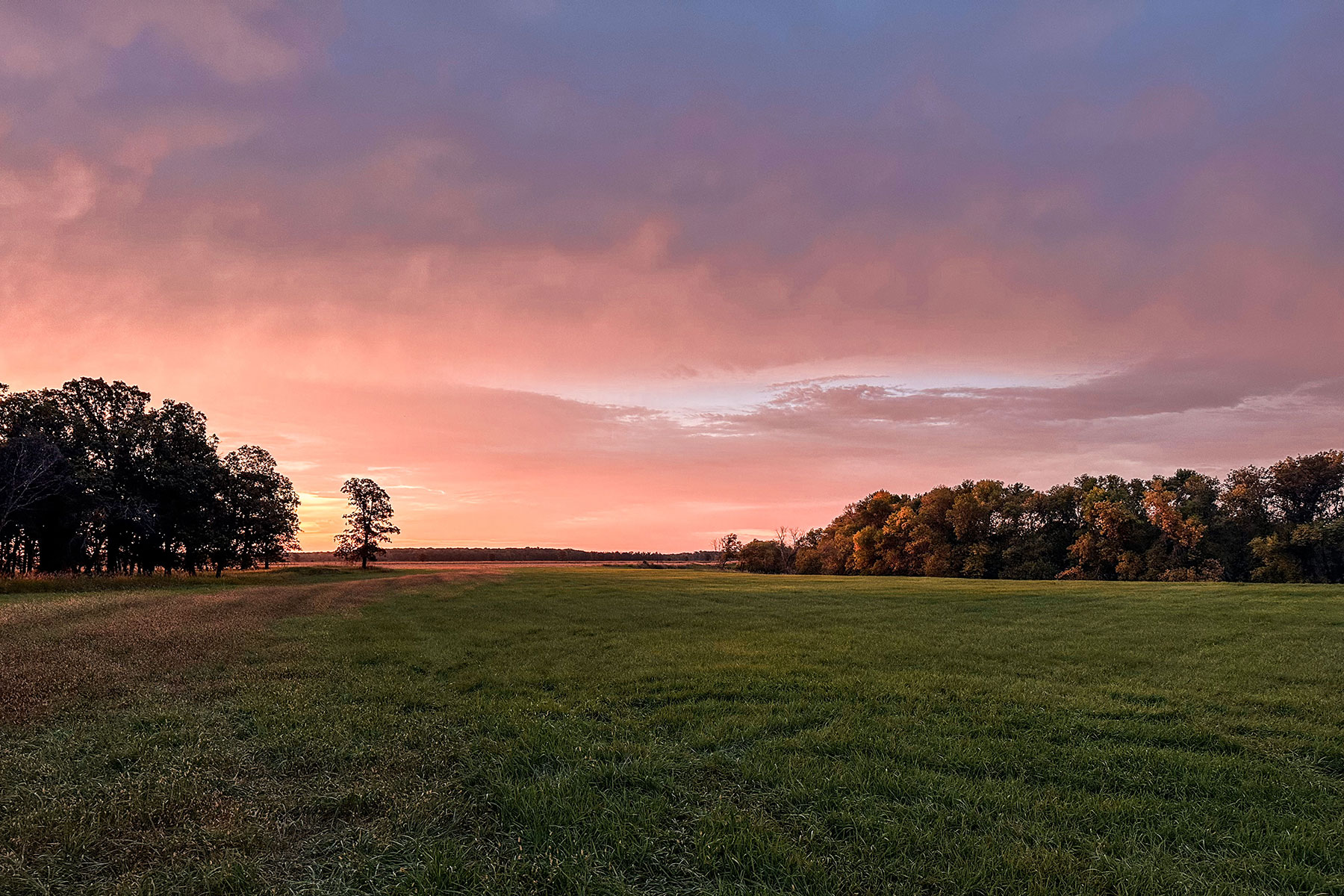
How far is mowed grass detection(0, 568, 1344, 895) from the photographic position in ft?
17.8

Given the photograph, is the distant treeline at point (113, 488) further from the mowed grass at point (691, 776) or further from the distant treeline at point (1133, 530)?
the distant treeline at point (1133, 530)

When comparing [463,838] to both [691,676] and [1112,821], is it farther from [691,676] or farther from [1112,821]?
[691,676]

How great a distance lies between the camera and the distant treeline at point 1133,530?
61.8 metres

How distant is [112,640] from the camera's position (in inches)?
667

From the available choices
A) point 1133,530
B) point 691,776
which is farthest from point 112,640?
point 1133,530

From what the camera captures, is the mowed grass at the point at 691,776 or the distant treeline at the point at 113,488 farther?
the distant treeline at the point at 113,488

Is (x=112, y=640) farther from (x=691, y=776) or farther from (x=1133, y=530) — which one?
(x=1133, y=530)

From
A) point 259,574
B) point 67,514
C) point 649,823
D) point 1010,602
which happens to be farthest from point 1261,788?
point 259,574

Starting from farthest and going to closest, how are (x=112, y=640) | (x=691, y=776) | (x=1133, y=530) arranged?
(x=1133, y=530)
(x=112, y=640)
(x=691, y=776)

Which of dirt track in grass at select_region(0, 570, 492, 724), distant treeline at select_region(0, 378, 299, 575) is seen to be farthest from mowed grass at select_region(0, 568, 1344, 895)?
distant treeline at select_region(0, 378, 299, 575)

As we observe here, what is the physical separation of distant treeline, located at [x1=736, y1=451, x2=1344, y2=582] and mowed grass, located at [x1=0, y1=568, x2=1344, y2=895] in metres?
61.7

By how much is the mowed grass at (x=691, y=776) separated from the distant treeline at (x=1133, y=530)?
61737 millimetres

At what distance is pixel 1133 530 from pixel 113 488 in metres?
102

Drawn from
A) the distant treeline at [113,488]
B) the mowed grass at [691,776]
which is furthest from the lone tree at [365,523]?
the mowed grass at [691,776]
